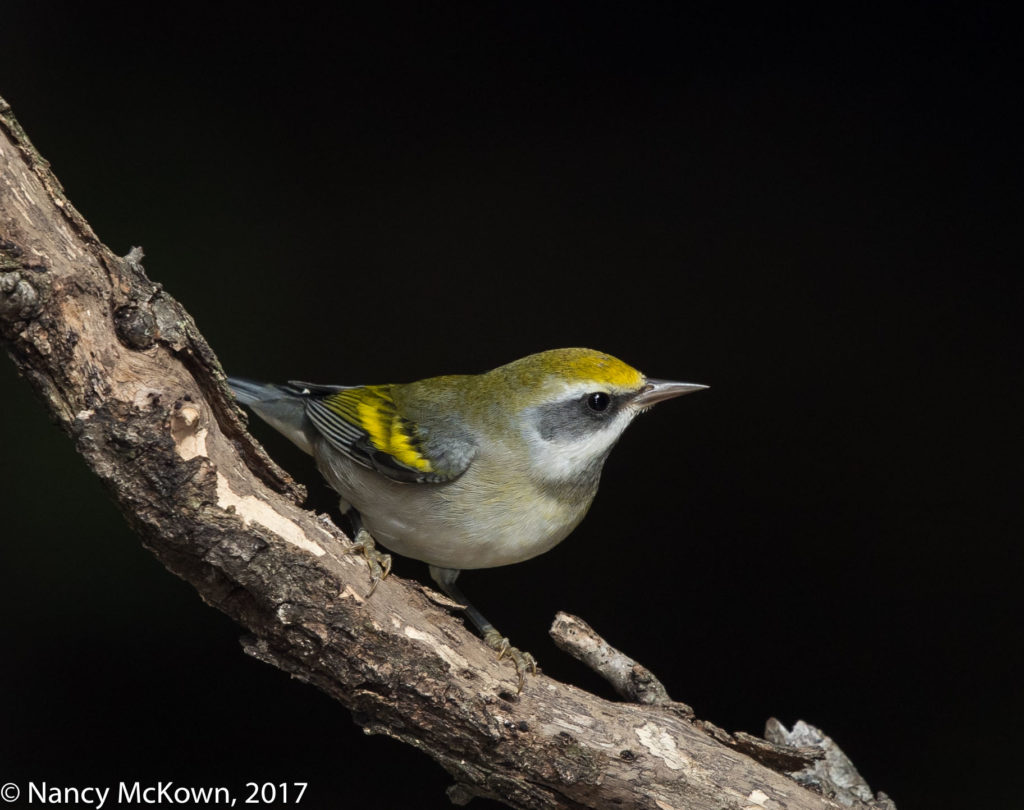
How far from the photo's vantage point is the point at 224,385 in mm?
2211

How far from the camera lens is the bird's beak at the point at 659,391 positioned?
2.93 metres

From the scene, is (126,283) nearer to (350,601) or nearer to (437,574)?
(350,601)

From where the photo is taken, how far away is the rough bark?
1889 mm

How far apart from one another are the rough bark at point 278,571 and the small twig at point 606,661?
1.2 inches

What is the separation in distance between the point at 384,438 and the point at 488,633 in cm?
66

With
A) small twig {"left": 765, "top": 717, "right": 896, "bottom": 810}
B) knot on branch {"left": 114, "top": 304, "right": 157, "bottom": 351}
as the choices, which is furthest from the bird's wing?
small twig {"left": 765, "top": 717, "right": 896, "bottom": 810}

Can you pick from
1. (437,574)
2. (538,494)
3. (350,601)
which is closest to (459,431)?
(538,494)

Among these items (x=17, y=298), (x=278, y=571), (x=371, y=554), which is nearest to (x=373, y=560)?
(x=371, y=554)

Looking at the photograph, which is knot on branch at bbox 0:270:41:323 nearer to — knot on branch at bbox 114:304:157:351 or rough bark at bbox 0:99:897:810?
rough bark at bbox 0:99:897:810

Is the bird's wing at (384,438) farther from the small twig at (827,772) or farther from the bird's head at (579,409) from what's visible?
the small twig at (827,772)

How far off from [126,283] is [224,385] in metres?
0.32

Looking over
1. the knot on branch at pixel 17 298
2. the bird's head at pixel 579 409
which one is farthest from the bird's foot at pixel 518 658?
the knot on branch at pixel 17 298

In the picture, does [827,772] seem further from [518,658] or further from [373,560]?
[373,560]

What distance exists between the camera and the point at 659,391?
2.93m
